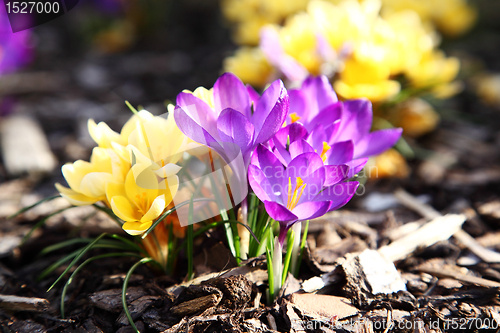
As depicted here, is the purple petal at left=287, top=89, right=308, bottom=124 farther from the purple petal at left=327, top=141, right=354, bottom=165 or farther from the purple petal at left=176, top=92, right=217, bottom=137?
the purple petal at left=176, top=92, right=217, bottom=137

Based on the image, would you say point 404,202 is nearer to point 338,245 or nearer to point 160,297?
point 338,245

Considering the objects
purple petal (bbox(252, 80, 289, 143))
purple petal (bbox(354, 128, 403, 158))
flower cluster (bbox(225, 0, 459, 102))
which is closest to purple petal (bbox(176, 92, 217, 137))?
purple petal (bbox(252, 80, 289, 143))

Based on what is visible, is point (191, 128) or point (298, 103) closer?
point (191, 128)

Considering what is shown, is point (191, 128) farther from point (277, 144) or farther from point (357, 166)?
point (357, 166)

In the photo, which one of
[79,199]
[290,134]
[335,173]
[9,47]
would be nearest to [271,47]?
[290,134]

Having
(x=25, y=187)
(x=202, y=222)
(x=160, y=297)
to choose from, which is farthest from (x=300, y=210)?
(x=25, y=187)

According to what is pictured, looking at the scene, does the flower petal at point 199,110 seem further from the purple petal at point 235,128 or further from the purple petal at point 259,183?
the purple petal at point 259,183
